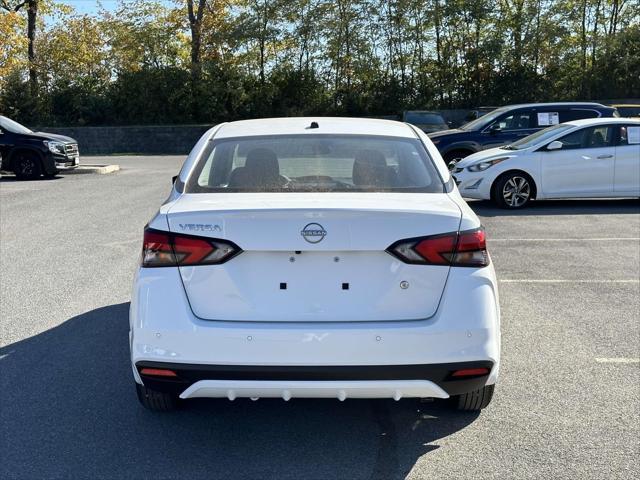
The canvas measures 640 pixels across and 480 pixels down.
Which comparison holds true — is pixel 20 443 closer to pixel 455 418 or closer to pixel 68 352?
pixel 68 352

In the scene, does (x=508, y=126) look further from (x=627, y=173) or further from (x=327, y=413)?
(x=327, y=413)

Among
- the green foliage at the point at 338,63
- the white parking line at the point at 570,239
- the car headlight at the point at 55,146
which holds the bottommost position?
the white parking line at the point at 570,239

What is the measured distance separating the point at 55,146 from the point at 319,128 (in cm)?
1598

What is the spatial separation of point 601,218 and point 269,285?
9499mm

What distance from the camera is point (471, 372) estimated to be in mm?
3865

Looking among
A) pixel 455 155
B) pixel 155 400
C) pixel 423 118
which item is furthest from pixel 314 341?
pixel 423 118

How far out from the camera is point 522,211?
12984mm

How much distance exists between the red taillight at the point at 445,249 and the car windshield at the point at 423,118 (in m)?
20.6

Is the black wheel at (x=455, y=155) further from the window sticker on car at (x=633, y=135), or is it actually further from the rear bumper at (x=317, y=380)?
the rear bumper at (x=317, y=380)

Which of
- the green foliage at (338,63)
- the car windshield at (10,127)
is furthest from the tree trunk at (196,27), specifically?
the car windshield at (10,127)

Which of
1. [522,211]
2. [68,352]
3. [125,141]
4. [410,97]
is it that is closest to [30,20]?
[125,141]

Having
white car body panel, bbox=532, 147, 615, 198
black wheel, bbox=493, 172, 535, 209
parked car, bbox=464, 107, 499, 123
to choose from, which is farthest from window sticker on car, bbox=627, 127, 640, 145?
parked car, bbox=464, 107, 499, 123

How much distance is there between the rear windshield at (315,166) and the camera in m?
4.38

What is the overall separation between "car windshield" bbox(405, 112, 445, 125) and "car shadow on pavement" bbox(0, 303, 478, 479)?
19996mm
